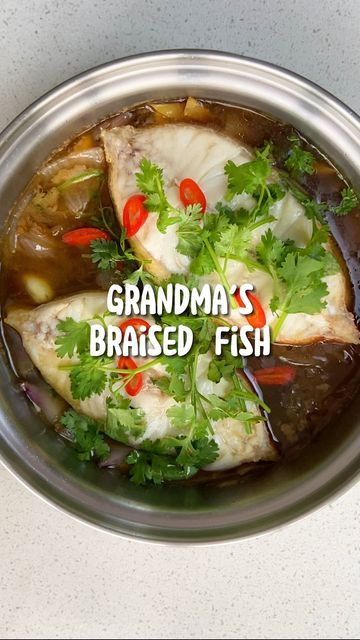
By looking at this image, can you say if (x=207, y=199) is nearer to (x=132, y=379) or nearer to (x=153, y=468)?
(x=132, y=379)

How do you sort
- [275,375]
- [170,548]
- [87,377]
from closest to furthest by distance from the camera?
1. [87,377]
2. [275,375]
3. [170,548]

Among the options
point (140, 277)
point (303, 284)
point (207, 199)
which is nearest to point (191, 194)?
point (207, 199)

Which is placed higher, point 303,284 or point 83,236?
point 83,236

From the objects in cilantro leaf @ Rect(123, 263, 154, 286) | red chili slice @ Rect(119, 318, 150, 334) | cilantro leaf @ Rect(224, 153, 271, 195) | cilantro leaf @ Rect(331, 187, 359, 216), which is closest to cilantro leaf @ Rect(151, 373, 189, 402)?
red chili slice @ Rect(119, 318, 150, 334)

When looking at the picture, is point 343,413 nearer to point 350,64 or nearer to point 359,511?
point 359,511

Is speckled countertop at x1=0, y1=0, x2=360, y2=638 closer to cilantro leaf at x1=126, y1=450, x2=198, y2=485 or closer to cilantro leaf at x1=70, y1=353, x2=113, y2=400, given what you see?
cilantro leaf at x1=126, y1=450, x2=198, y2=485

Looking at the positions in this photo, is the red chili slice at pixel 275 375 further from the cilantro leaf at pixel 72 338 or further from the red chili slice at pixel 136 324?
the cilantro leaf at pixel 72 338

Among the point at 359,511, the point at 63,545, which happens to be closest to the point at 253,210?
the point at 359,511
